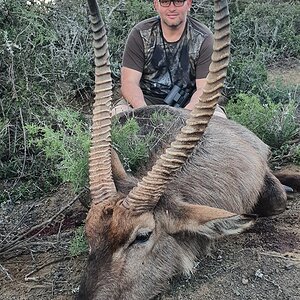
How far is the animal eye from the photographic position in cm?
418

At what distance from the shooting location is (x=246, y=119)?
6.95m

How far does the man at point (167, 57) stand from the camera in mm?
7094

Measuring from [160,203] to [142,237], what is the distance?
317 mm

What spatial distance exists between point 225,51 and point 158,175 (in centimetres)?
99

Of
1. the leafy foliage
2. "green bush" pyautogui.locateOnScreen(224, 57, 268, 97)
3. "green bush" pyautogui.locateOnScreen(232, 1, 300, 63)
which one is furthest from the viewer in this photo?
"green bush" pyautogui.locateOnScreen(232, 1, 300, 63)

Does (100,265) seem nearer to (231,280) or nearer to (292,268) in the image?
(231,280)

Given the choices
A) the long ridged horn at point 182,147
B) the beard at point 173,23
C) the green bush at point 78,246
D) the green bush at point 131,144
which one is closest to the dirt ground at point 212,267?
the green bush at point 78,246

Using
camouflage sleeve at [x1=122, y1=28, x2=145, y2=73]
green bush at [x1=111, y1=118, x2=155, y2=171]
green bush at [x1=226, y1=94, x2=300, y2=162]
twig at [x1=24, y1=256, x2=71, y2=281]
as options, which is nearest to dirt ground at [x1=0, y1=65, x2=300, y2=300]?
twig at [x1=24, y1=256, x2=71, y2=281]

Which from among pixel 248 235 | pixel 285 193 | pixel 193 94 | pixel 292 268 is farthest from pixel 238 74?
pixel 292 268

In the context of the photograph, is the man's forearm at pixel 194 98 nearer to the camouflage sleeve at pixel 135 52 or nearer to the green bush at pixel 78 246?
the camouflage sleeve at pixel 135 52

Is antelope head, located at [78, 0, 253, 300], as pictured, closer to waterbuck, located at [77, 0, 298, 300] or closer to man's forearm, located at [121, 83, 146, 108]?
waterbuck, located at [77, 0, 298, 300]

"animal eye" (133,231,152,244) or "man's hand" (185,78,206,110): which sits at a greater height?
"animal eye" (133,231,152,244)

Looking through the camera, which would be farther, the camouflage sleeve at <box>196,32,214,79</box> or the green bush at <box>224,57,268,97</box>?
the green bush at <box>224,57,268,97</box>

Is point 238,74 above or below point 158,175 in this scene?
below
